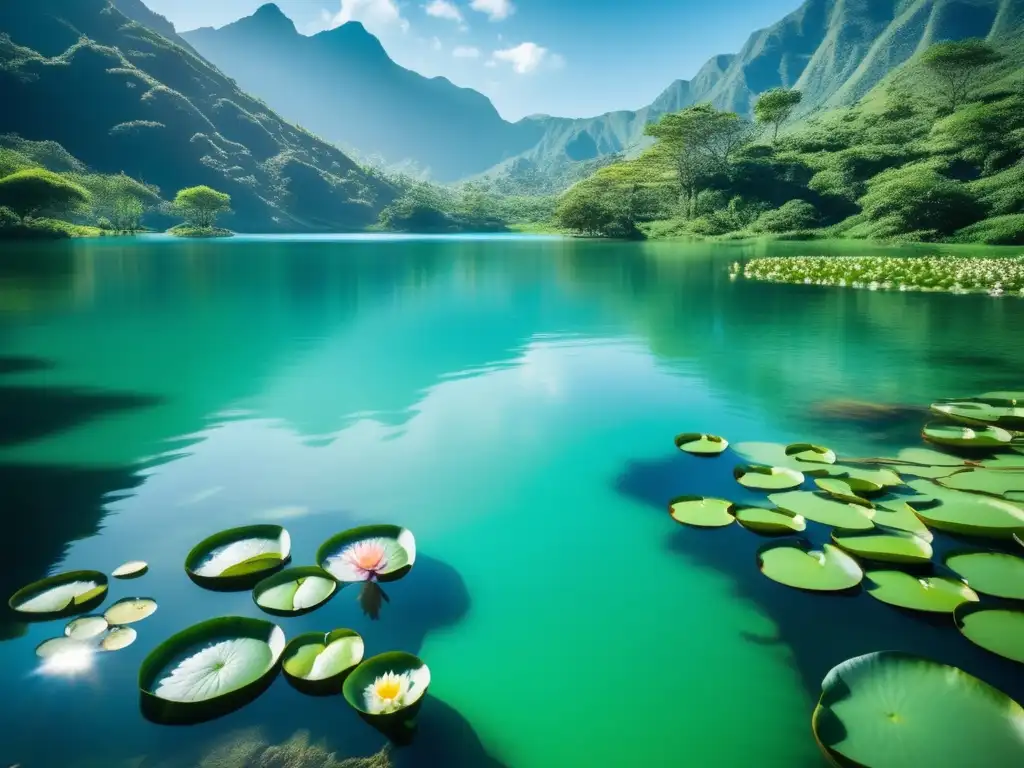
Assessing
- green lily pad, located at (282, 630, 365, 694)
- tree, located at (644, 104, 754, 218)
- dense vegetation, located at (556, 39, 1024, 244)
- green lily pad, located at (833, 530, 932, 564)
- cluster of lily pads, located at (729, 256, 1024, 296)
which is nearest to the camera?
green lily pad, located at (282, 630, 365, 694)

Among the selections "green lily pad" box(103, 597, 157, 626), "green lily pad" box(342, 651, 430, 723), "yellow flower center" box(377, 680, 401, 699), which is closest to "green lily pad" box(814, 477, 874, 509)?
"green lily pad" box(342, 651, 430, 723)

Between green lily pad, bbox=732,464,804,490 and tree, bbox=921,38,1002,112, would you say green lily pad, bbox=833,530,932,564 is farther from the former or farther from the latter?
tree, bbox=921,38,1002,112

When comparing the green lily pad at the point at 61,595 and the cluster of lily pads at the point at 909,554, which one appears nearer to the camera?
the cluster of lily pads at the point at 909,554

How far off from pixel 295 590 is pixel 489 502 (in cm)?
208

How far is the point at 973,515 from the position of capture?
14.4 feet

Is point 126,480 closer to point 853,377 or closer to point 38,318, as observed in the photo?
point 853,377

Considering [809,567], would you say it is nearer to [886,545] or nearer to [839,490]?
[886,545]

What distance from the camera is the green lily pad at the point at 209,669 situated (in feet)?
9.31

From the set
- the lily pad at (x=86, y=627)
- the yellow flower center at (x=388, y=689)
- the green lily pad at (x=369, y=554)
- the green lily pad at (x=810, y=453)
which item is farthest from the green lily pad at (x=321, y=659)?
the green lily pad at (x=810, y=453)

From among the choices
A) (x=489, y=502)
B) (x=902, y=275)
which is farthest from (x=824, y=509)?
(x=902, y=275)

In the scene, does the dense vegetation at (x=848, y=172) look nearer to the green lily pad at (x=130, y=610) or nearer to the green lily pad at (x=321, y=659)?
the green lily pad at (x=321, y=659)

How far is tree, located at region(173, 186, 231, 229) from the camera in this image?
81188 mm

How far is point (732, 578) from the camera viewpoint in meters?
4.10

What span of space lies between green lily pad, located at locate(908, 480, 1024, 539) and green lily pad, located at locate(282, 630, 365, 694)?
4257 mm
